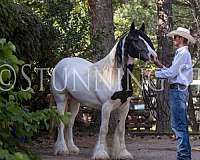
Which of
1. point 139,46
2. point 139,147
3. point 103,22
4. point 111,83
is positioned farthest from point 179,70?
point 103,22

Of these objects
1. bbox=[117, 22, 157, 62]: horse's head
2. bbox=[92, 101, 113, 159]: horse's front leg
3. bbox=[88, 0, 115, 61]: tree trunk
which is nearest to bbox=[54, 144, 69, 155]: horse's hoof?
bbox=[92, 101, 113, 159]: horse's front leg

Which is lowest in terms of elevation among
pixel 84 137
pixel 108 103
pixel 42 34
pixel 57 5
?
pixel 84 137

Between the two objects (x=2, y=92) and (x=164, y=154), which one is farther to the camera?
(x=164, y=154)

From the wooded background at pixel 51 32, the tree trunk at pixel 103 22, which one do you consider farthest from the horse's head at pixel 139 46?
the tree trunk at pixel 103 22

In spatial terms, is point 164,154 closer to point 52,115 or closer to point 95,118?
point 95,118

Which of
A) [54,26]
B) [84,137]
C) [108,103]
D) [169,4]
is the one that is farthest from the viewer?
[169,4]

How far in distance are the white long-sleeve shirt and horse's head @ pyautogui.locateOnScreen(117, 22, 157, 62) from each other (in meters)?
0.54

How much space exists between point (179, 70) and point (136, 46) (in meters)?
0.83

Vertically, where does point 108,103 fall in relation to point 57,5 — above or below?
below

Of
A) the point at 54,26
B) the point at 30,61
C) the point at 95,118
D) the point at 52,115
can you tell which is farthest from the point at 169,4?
the point at 52,115

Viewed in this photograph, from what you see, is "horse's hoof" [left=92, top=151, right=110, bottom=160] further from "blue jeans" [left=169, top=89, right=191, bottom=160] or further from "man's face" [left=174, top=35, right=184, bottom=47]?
"man's face" [left=174, top=35, right=184, bottom=47]

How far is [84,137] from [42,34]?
2.63 m

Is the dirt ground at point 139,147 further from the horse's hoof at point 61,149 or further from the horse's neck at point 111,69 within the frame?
the horse's neck at point 111,69

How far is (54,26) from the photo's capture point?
9516mm
